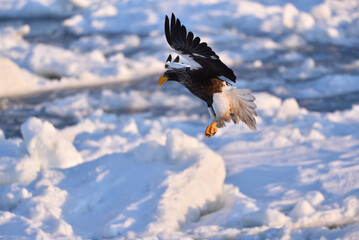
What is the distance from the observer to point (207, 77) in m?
3.32

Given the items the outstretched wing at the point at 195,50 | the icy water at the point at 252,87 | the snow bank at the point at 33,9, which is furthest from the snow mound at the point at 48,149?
the snow bank at the point at 33,9

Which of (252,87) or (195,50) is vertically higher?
(252,87)

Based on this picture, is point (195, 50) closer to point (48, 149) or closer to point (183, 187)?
point (183, 187)

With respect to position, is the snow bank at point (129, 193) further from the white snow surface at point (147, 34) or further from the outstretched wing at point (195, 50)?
the white snow surface at point (147, 34)

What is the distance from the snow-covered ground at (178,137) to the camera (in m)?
4.62

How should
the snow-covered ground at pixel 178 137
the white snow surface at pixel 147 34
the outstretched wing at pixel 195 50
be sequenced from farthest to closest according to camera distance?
the white snow surface at pixel 147 34, the snow-covered ground at pixel 178 137, the outstretched wing at pixel 195 50

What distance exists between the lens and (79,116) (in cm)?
862

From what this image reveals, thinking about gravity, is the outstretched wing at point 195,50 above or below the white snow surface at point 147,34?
below

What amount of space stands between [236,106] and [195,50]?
0.45 meters

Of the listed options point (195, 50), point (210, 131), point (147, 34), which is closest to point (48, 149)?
point (210, 131)

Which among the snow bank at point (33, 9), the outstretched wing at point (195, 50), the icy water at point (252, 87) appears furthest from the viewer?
the snow bank at point (33, 9)

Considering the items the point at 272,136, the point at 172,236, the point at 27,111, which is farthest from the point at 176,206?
the point at 27,111

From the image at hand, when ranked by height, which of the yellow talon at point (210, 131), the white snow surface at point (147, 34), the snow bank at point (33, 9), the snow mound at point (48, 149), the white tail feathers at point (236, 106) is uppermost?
the snow bank at point (33, 9)

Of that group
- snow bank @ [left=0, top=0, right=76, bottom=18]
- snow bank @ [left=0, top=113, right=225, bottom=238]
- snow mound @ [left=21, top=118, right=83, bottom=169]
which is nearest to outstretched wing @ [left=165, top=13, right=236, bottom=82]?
snow bank @ [left=0, top=113, right=225, bottom=238]
